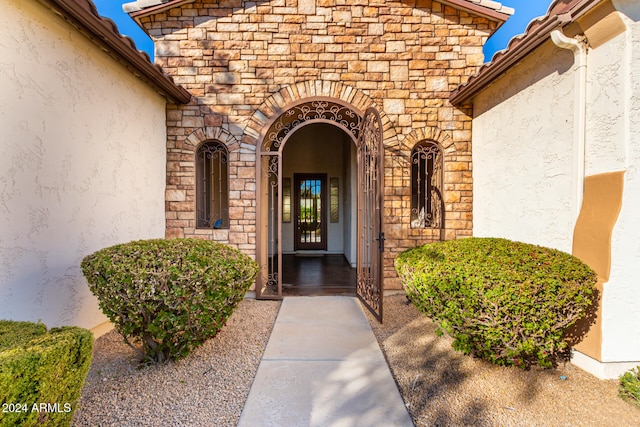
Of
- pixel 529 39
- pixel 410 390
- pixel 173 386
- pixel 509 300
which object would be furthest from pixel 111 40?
pixel 509 300

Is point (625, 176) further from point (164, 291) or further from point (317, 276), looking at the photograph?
point (317, 276)

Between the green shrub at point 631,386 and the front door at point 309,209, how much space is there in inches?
377

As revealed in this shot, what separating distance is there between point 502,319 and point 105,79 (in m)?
5.35

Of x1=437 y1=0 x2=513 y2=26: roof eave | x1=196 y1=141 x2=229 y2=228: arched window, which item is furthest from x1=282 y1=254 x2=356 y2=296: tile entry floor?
x1=437 y1=0 x2=513 y2=26: roof eave

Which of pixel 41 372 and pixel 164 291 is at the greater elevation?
pixel 164 291

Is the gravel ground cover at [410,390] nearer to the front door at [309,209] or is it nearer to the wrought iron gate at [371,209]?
the wrought iron gate at [371,209]

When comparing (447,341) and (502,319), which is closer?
(502,319)

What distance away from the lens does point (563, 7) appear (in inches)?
133

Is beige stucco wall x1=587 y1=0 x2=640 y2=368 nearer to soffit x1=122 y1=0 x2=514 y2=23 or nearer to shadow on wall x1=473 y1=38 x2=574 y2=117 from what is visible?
shadow on wall x1=473 y1=38 x2=574 y2=117

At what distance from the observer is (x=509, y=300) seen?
2877mm

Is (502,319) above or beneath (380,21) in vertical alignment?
beneath

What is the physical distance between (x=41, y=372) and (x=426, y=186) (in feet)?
18.9

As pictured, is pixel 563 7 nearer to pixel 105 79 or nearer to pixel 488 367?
pixel 488 367

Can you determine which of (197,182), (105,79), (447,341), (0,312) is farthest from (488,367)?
(105,79)
